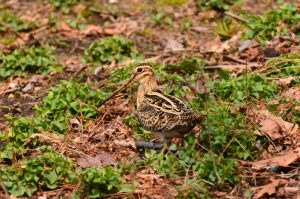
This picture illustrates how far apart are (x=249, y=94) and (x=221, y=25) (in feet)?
9.89

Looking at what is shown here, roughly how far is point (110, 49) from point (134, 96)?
2010mm

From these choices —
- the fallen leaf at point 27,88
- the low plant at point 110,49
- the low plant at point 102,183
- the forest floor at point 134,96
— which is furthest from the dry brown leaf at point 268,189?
the fallen leaf at point 27,88

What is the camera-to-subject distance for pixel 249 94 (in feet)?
26.5

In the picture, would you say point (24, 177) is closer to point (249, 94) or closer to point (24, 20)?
point (249, 94)

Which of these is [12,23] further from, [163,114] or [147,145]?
[163,114]

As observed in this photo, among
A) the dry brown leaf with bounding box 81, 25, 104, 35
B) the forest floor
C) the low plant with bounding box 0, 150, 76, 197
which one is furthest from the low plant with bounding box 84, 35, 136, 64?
the low plant with bounding box 0, 150, 76, 197

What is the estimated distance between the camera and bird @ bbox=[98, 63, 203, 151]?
6812 mm

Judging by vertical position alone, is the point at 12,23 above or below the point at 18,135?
above

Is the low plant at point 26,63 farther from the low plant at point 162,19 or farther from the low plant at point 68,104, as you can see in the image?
the low plant at point 162,19

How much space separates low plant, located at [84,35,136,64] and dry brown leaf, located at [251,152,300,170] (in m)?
3.96

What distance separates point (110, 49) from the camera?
10242mm

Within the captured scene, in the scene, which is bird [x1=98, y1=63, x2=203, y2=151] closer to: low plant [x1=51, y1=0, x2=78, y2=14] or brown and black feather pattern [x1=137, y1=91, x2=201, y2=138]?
brown and black feather pattern [x1=137, y1=91, x2=201, y2=138]

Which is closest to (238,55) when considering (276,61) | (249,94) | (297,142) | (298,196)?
(276,61)

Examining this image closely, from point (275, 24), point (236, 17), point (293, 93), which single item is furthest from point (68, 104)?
point (236, 17)
